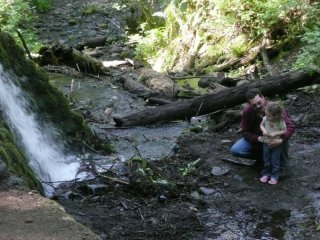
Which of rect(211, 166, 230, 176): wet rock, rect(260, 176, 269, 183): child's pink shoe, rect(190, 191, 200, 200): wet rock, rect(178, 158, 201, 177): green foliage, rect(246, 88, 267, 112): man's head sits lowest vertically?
rect(211, 166, 230, 176): wet rock

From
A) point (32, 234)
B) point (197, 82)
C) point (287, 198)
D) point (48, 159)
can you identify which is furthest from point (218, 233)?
point (197, 82)

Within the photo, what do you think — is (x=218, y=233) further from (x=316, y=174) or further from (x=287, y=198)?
(x=316, y=174)

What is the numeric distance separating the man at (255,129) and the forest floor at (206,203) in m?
0.23

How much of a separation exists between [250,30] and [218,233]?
8650 millimetres

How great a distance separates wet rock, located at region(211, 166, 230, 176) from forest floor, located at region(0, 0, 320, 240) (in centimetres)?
3

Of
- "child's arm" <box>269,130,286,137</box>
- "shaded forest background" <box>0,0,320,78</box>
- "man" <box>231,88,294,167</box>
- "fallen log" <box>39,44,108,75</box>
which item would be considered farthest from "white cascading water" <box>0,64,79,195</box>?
"fallen log" <box>39,44,108,75</box>

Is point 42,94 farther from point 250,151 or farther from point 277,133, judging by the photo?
point 277,133

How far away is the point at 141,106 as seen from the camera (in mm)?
10688

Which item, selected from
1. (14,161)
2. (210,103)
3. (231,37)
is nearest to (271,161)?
(210,103)

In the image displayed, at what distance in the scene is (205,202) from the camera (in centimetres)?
582

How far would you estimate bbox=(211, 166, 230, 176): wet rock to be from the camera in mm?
6625

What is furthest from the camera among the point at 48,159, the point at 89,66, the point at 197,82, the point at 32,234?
the point at 89,66

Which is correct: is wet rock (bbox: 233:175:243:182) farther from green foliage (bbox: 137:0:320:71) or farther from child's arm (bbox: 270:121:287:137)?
green foliage (bbox: 137:0:320:71)

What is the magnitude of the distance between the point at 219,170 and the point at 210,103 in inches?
96.8
